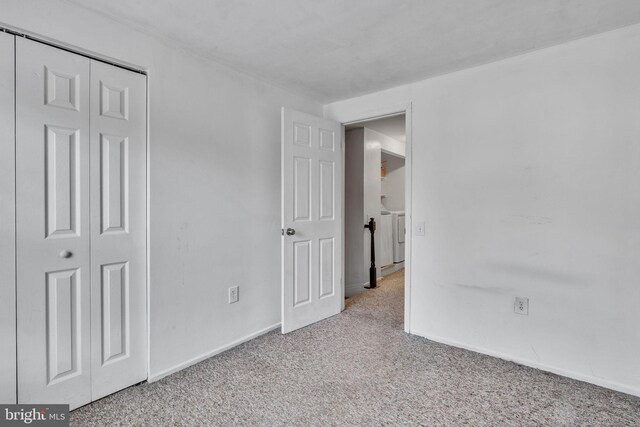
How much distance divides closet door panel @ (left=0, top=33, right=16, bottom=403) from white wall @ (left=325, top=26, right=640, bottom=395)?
265 cm

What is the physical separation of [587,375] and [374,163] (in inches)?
127

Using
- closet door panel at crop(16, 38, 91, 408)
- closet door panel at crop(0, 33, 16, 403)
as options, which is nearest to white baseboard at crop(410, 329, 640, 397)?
closet door panel at crop(16, 38, 91, 408)

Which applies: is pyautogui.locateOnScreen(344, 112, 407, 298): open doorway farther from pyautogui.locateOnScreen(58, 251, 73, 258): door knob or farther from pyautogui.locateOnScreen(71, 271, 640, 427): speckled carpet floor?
pyautogui.locateOnScreen(58, 251, 73, 258): door knob

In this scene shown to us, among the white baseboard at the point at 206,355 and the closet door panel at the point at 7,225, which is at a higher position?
the closet door panel at the point at 7,225

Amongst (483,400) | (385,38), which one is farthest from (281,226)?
(483,400)

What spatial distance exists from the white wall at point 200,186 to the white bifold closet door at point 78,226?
0.36ft

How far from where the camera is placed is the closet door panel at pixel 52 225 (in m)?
1.61

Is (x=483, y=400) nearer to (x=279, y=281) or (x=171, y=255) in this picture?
(x=279, y=281)

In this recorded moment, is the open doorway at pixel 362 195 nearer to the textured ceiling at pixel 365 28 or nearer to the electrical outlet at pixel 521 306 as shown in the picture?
the textured ceiling at pixel 365 28

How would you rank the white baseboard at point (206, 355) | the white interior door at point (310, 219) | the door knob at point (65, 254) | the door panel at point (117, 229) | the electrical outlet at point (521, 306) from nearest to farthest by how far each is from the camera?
the door knob at point (65, 254) → the door panel at point (117, 229) → the white baseboard at point (206, 355) → the electrical outlet at point (521, 306) → the white interior door at point (310, 219)

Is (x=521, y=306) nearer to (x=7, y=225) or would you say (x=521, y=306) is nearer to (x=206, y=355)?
(x=206, y=355)

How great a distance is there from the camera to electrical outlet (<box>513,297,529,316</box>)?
2.32 meters

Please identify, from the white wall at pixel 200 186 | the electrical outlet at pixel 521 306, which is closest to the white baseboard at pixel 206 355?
the white wall at pixel 200 186

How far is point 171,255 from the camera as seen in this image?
7.19 ft
